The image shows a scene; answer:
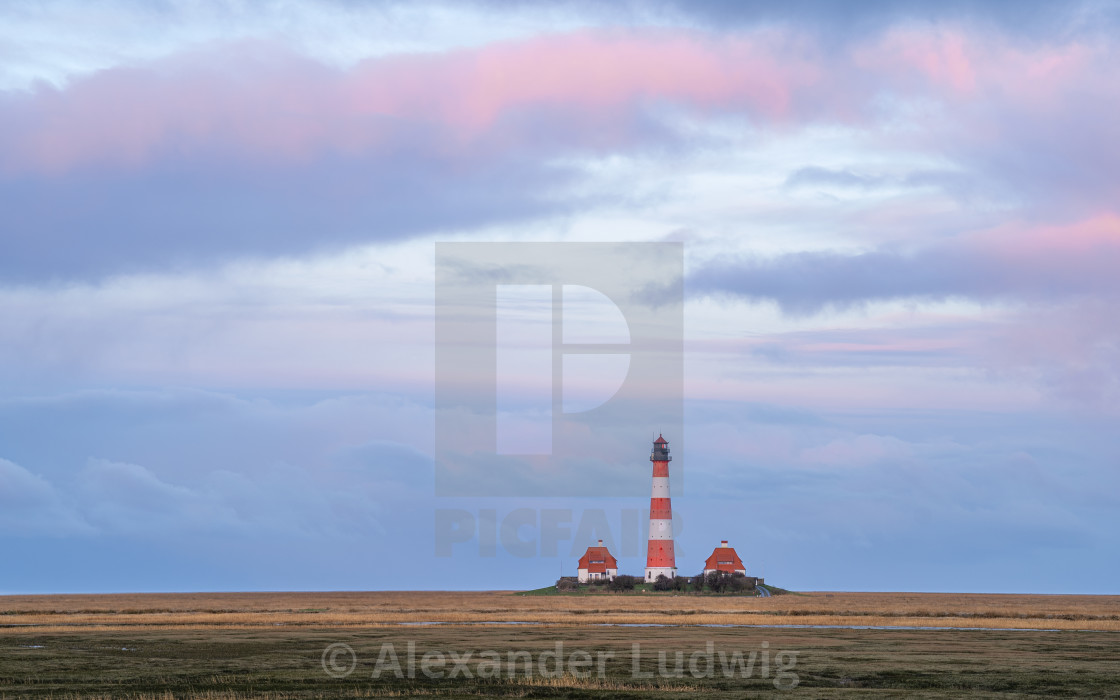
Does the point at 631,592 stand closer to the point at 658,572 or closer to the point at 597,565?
the point at 658,572

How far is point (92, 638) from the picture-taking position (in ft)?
203

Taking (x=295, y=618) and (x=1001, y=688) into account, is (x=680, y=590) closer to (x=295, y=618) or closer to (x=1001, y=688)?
(x=295, y=618)

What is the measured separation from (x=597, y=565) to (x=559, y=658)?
8687 cm

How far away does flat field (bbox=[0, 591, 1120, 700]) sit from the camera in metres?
38.1

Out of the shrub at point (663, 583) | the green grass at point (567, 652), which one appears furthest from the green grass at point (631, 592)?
the green grass at point (567, 652)

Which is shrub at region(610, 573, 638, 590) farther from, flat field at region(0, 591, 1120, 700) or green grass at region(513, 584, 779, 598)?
flat field at region(0, 591, 1120, 700)

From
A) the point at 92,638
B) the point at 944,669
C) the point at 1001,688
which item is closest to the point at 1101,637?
the point at 944,669

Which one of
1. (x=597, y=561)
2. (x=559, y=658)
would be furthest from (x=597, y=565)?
(x=559, y=658)

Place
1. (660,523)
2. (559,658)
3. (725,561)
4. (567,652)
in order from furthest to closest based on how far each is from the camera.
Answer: (725,561) → (660,523) → (567,652) → (559,658)

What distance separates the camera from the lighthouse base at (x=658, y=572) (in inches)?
4769

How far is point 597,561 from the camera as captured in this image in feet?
440

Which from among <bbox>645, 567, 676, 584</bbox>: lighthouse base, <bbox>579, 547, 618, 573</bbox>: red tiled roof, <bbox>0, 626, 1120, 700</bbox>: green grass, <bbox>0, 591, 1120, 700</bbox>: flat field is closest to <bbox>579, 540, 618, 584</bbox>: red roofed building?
<bbox>579, 547, 618, 573</bbox>: red tiled roof

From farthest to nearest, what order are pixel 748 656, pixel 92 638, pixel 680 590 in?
pixel 680 590 < pixel 92 638 < pixel 748 656

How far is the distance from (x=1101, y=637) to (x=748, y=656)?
27.2m
